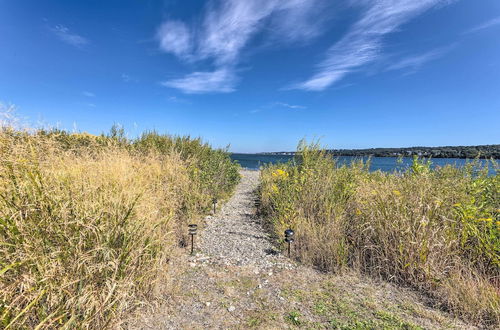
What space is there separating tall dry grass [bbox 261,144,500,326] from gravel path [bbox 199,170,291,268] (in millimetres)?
448

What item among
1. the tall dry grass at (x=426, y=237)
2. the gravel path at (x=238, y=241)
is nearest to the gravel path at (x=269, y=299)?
the gravel path at (x=238, y=241)

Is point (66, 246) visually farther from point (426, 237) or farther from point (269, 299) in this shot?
point (426, 237)

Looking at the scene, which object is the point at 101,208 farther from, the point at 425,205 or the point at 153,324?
the point at 425,205

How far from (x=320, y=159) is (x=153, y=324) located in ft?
15.3

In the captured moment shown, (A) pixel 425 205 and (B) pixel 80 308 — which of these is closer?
(B) pixel 80 308

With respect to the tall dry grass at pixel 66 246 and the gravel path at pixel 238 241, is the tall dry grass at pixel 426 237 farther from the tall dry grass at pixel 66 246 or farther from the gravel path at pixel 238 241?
the tall dry grass at pixel 66 246

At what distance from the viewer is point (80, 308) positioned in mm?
1701

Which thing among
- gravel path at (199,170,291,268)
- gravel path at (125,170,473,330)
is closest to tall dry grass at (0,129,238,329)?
gravel path at (125,170,473,330)

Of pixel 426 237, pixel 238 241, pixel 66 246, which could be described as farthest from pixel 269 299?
pixel 426 237

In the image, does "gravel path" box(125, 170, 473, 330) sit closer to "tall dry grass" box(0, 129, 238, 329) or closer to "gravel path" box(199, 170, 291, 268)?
"gravel path" box(199, 170, 291, 268)

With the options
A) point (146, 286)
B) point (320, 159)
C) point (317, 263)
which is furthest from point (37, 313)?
point (320, 159)

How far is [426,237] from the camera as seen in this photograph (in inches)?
110

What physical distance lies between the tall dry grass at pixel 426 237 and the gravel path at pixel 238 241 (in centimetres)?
45

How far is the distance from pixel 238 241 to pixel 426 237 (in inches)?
114
